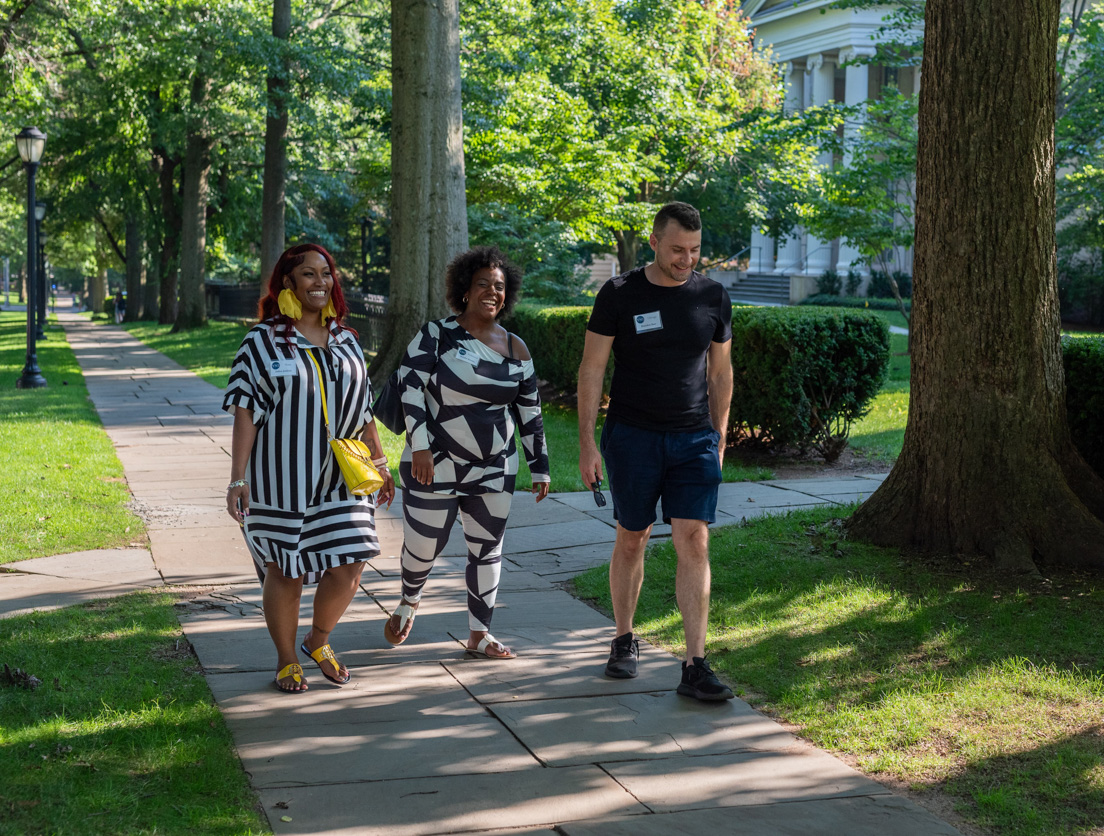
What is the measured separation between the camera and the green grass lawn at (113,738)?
346cm

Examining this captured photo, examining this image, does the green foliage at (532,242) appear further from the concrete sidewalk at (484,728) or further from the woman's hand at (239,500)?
the woman's hand at (239,500)

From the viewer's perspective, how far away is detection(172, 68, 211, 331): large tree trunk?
33.2 meters

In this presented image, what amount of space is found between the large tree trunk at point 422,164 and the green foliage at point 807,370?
4829mm

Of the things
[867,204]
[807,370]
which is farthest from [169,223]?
[807,370]

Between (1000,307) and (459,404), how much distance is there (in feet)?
10.7

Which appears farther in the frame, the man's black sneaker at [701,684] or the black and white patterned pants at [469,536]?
the black and white patterned pants at [469,536]

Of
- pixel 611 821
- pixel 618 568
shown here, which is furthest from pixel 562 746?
pixel 618 568

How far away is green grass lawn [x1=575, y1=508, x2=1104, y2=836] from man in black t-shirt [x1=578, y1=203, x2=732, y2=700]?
57 cm

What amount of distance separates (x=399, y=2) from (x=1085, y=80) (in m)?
15.3

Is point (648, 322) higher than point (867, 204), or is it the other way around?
point (867, 204)

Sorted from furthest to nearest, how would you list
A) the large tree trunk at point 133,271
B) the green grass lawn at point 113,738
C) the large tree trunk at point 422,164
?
the large tree trunk at point 133,271
the large tree trunk at point 422,164
the green grass lawn at point 113,738

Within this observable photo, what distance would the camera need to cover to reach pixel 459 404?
197 inches

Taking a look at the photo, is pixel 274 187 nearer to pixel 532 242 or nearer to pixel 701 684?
pixel 532 242

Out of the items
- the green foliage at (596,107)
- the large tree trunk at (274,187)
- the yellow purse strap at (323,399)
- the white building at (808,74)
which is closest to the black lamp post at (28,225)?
the large tree trunk at (274,187)
